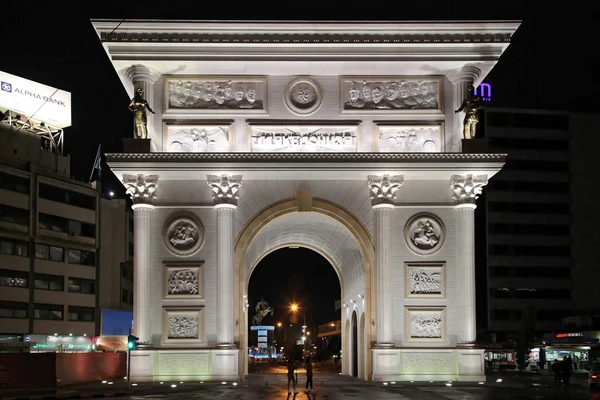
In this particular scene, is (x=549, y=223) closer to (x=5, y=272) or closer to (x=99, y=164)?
(x=99, y=164)

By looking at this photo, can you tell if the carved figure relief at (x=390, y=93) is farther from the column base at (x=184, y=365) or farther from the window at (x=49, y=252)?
the window at (x=49, y=252)

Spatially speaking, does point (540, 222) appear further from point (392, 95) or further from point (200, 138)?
point (200, 138)

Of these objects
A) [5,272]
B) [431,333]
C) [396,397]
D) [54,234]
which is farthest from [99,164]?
[396,397]

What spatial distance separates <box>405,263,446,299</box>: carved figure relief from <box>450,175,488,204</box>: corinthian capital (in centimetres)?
321

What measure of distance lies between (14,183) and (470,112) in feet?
170

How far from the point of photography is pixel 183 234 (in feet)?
129

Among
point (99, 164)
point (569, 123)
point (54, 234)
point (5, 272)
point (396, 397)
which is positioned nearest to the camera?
point (396, 397)

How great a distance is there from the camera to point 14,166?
79.2m

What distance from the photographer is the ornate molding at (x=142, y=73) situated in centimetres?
3938

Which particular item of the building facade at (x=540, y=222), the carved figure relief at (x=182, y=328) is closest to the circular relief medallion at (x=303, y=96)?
the carved figure relief at (x=182, y=328)

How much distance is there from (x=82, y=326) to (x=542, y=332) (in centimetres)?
5561

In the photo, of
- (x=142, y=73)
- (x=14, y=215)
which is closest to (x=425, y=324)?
(x=142, y=73)

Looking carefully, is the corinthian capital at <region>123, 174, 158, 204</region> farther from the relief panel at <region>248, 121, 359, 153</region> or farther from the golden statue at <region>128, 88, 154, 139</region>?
the relief panel at <region>248, 121, 359, 153</region>

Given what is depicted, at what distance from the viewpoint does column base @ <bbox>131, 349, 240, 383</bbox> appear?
38062 mm
